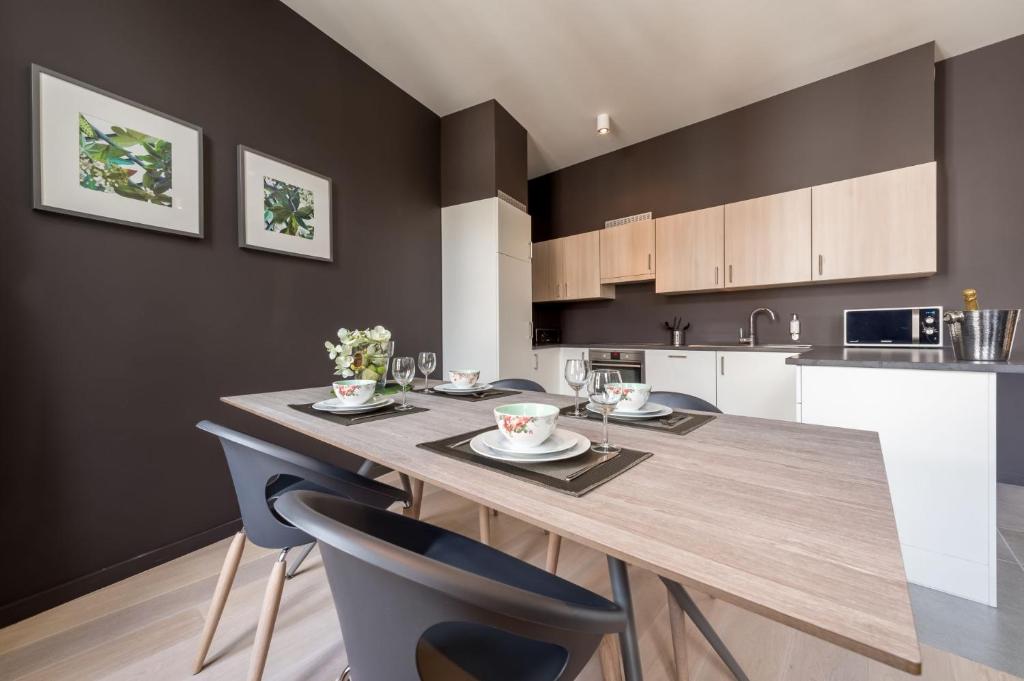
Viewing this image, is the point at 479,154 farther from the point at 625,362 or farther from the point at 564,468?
the point at 564,468

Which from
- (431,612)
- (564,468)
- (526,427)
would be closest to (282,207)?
(526,427)

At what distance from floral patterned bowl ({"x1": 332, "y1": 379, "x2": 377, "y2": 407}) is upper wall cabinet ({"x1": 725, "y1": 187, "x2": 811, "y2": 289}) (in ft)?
9.76

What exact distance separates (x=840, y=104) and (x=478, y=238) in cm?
285

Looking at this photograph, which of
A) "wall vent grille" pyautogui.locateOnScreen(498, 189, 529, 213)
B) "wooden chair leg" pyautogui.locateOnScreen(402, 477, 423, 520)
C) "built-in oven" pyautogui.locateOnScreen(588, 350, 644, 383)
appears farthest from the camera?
"built-in oven" pyautogui.locateOnScreen(588, 350, 644, 383)

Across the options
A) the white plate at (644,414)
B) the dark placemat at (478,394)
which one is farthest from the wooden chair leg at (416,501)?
the white plate at (644,414)

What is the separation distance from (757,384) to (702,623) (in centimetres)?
209

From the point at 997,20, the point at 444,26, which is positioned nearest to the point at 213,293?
the point at 444,26

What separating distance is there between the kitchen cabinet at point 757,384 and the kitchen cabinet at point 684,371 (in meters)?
0.06

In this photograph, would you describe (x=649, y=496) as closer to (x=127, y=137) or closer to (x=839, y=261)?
(x=127, y=137)

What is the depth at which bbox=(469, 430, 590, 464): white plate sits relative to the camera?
Answer: 790 millimetres

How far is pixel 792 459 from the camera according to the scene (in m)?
0.80

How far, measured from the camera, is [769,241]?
3039mm

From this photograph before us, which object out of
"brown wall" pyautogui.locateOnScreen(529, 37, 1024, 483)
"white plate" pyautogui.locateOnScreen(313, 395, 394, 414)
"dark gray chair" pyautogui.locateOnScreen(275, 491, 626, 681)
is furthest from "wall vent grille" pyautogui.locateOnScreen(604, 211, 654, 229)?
A: "dark gray chair" pyautogui.locateOnScreen(275, 491, 626, 681)

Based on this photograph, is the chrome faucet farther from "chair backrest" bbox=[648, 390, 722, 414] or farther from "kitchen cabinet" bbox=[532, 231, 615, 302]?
"chair backrest" bbox=[648, 390, 722, 414]
